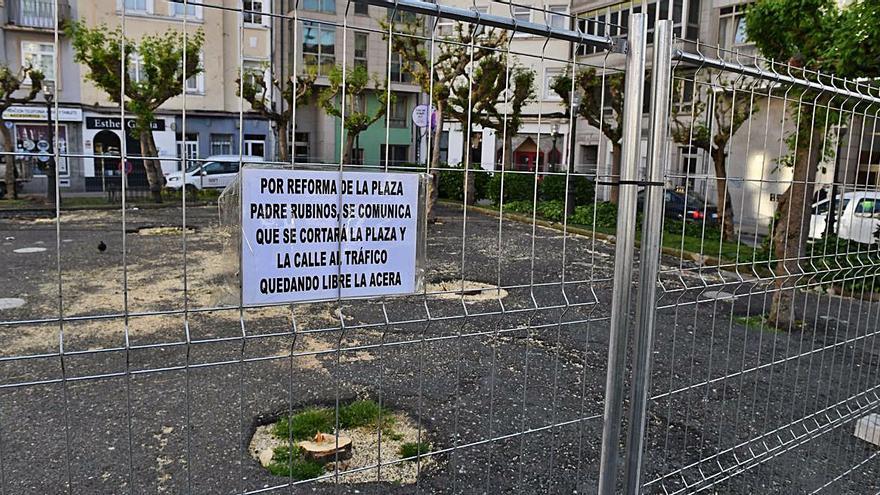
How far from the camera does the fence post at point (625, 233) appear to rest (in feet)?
6.30

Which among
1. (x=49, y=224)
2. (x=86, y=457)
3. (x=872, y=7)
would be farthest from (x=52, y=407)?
(x=49, y=224)

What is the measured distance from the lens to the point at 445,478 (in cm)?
365

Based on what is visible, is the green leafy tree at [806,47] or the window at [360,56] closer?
the window at [360,56]

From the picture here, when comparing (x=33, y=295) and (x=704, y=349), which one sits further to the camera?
(x=33, y=295)

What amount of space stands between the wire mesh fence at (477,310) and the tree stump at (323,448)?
2 centimetres

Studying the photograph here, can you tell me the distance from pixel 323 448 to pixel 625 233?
2.42 metres

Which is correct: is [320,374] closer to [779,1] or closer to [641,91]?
[641,91]

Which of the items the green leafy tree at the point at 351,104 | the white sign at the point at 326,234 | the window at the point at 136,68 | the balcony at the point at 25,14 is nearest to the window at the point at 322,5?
the window at the point at 136,68

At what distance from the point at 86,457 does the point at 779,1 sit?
7853 millimetres

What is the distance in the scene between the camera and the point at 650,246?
1990mm

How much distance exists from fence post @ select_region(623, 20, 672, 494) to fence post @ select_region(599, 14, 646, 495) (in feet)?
0.15

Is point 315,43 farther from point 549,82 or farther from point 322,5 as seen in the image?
point 322,5

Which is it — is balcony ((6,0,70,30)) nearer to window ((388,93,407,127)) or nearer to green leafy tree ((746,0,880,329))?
window ((388,93,407,127))

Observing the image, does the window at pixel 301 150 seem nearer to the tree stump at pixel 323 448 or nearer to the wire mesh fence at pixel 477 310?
Result: the wire mesh fence at pixel 477 310
